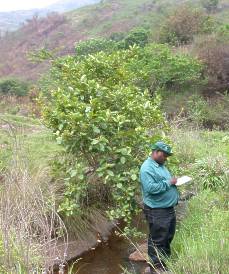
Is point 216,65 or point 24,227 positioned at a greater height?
point 24,227

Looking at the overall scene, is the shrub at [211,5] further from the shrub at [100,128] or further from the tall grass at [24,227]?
the tall grass at [24,227]

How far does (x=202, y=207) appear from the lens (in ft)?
24.2

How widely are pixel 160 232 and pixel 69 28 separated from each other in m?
56.1

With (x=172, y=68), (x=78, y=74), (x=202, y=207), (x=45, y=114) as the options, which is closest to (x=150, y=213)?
(x=202, y=207)

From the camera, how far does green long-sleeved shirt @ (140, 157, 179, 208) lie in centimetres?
583

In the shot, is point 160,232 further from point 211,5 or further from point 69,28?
point 69,28

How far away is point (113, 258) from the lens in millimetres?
7340

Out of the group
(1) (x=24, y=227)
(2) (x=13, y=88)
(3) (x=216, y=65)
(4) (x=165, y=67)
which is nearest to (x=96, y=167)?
(1) (x=24, y=227)

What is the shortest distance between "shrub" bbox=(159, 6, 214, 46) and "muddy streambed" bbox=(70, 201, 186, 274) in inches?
944

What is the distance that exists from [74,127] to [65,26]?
56.5 m

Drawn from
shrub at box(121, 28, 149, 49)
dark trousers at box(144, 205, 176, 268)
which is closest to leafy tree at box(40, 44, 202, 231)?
dark trousers at box(144, 205, 176, 268)

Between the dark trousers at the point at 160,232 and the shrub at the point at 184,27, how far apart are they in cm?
2543

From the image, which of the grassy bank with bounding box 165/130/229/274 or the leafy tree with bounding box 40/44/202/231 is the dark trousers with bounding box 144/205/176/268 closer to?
the grassy bank with bounding box 165/130/229/274

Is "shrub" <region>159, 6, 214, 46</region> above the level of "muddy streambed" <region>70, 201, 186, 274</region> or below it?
below
